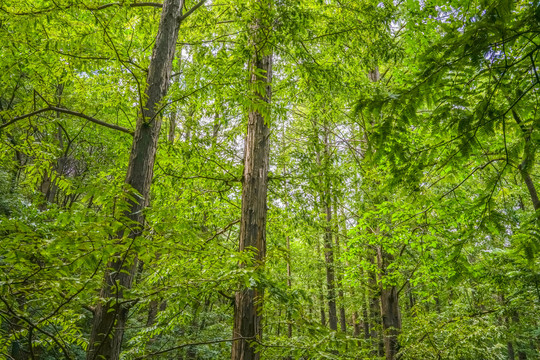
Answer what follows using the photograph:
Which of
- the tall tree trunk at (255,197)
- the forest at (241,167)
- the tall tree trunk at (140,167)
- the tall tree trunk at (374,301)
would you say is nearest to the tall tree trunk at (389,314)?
the forest at (241,167)

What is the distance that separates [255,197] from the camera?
4219mm

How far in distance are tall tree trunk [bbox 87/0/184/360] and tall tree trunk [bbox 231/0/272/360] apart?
3.38ft

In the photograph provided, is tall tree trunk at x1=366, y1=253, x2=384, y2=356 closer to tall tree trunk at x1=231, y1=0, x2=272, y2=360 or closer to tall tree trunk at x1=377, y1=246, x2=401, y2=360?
tall tree trunk at x1=377, y1=246, x2=401, y2=360

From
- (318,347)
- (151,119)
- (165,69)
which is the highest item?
(165,69)

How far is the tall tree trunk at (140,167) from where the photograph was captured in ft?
8.50

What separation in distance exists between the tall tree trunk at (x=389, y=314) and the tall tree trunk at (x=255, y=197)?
3797 mm

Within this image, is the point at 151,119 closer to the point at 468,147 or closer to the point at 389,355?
the point at 468,147

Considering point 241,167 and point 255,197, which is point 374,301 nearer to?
point 241,167

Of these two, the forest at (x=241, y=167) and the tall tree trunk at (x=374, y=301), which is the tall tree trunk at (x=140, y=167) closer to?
the forest at (x=241, y=167)

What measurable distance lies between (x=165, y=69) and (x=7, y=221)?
7.37 ft

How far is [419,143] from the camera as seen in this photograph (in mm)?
5113

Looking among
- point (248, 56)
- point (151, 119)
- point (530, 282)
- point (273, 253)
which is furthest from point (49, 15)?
point (530, 282)

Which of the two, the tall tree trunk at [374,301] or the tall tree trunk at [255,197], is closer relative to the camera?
the tall tree trunk at [255,197]

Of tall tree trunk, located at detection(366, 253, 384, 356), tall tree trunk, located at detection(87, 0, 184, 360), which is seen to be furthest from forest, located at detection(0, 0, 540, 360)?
tall tree trunk, located at detection(366, 253, 384, 356)
